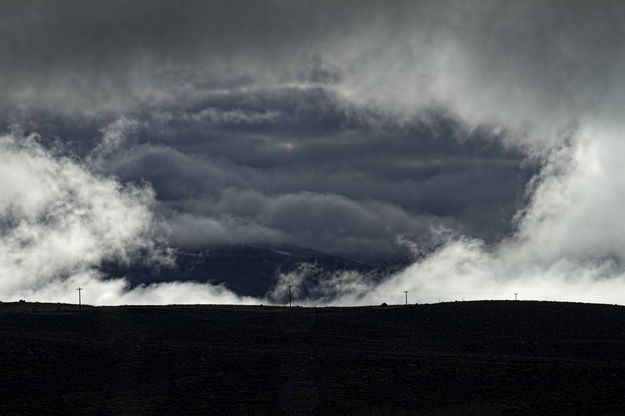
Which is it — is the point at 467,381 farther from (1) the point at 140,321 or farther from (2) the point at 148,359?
(1) the point at 140,321

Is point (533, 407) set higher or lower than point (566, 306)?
lower

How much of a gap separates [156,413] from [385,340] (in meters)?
42.4

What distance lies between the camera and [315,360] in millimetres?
115625

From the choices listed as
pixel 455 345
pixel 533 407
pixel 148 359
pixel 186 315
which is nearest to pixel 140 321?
pixel 186 315

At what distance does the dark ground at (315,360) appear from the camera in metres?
97.4

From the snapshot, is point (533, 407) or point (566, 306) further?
point (566, 306)

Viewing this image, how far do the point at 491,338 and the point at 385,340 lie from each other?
1208 centimetres

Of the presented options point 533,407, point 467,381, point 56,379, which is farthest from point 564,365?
point 56,379

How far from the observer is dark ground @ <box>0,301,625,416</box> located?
97375 mm

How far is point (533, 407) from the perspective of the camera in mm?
95188

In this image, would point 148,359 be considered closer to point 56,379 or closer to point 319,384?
point 56,379

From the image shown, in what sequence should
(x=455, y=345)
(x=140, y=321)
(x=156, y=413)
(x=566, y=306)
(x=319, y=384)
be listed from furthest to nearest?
(x=566, y=306), (x=140, y=321), (x=455, y=345), (x=319, y=384), (x=156, y=413)

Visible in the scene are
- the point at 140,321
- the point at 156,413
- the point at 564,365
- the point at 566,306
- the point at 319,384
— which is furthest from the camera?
the point at 566,306

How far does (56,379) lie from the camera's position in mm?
107312
